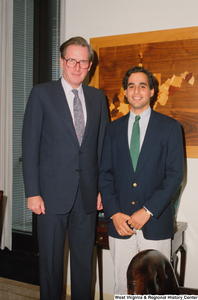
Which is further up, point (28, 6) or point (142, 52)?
point (28, 6)

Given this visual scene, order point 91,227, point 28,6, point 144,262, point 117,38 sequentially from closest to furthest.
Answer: point 144,262, point 91,227, point 117,38, point 28,6

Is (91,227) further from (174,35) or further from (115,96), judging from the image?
(174,35)

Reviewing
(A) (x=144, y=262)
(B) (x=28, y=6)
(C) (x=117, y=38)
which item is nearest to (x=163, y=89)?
(C) (x=117, y=38)

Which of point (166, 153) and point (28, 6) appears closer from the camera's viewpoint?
point (166, 153)

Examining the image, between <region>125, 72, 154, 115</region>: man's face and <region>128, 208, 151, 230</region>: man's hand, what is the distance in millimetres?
625

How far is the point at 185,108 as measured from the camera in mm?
2322

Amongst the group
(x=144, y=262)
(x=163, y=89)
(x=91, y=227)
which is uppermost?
(x=163, y=89)

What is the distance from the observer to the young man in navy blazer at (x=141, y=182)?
1.80 metres

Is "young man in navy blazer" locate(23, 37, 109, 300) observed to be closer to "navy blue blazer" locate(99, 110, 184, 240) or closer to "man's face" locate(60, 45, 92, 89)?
"man's face" locate(60, 45, 92, 89)

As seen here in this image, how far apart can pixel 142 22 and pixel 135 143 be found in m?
1.14

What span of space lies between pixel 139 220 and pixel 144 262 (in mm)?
801

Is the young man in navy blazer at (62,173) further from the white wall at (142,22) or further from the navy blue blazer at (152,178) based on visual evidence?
the white wall at (142,22)

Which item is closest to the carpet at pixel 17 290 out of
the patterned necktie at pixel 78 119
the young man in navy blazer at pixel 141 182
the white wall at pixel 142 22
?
the white wall at pixel 142 22

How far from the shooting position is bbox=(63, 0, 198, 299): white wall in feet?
7.67
